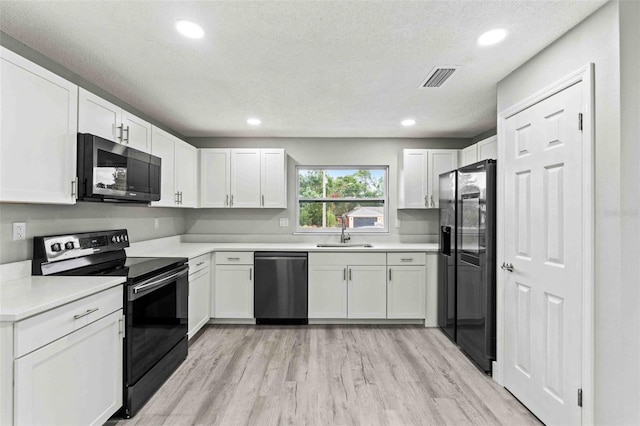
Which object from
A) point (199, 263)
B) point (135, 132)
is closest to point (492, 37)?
point (135, 132)

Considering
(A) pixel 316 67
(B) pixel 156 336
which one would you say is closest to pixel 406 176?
(A) pixel 316 67

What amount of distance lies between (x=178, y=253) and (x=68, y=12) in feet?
7.25

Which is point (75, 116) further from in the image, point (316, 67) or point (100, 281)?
point (316, 67)

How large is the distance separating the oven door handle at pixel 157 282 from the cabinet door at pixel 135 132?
1.11 meters

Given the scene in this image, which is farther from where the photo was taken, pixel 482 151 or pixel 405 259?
pixel 405 259

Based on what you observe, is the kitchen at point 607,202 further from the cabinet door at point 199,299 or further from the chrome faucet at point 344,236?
the chrome faucet at point 344,236

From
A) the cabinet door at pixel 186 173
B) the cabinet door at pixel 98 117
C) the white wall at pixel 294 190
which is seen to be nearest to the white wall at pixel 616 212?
the white wall at pixel 294 190

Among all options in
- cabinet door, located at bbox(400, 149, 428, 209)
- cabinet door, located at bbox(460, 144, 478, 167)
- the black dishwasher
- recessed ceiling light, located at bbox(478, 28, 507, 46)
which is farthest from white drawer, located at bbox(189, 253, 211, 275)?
cabinet door, located at bbox(460, 144, 478, 167)

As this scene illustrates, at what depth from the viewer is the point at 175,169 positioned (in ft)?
11.7

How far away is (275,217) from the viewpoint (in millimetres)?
4566

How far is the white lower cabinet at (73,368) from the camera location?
1.39 m

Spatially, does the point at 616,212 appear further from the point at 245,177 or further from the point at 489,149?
the point at 245,177

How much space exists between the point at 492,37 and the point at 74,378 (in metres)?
2.94

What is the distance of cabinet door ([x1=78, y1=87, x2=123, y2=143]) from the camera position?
2.11 meters
